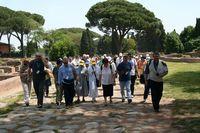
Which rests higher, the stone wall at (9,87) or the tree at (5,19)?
the tree at (5,19)

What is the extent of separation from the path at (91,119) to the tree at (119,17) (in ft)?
174

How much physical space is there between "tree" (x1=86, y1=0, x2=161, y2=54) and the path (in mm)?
52890

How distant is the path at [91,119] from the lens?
1073 centimetres

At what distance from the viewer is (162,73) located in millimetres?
12844

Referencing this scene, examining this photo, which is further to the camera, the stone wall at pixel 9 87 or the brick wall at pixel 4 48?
the brick wall at pixel 4 48

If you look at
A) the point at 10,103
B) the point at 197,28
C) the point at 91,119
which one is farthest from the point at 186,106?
the point at 197,28

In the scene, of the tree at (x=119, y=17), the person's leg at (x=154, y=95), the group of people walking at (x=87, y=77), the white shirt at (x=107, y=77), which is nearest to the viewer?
the person's leg at (x=154, y=95)

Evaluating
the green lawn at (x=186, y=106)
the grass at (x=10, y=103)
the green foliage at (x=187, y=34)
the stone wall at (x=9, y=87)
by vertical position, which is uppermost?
the green foliage at (x=187, y=34)

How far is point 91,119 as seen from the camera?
1198cm

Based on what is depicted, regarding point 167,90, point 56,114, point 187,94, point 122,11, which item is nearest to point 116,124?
point 56,114

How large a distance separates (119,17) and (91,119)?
183 ft

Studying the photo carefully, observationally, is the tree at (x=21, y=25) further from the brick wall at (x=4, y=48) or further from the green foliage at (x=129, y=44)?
the green foliage at (x=129, y=44)

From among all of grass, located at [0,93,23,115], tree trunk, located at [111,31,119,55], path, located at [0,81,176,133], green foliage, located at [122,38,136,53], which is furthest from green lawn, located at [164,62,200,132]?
green foliage, located at [122,38,136,53]

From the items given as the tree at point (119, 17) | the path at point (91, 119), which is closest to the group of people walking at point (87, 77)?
the path at point (91, 119)
